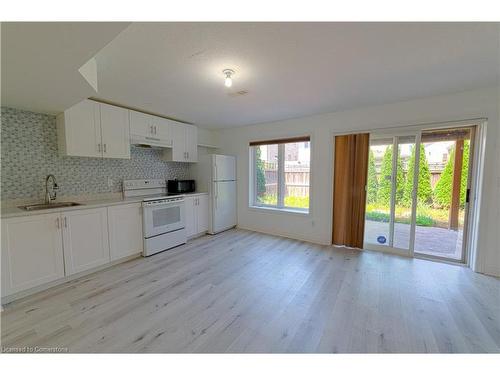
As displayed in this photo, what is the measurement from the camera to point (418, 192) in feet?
10.9

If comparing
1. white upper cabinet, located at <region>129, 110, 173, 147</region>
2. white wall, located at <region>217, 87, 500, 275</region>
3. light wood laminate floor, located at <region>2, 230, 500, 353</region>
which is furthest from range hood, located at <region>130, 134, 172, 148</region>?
light wood laminate floor, located at <region>2, 230, 500, 353</region>

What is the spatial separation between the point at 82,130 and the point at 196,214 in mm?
2174

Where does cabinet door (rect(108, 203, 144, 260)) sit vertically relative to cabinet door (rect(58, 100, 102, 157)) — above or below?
below

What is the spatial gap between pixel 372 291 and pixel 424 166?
2.54 meters

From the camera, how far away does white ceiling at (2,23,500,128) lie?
1.37 m

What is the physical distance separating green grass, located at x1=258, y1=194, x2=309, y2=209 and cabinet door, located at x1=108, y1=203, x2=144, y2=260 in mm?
2478

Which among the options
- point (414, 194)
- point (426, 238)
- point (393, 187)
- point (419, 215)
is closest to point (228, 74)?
point (393, 187)

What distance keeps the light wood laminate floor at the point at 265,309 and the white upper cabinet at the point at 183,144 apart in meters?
1.94

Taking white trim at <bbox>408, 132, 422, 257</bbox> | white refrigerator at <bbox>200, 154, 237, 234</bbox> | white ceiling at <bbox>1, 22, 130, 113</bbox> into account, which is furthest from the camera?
white refrigerator at <bbox>200, 154, 237, 234</bbox>

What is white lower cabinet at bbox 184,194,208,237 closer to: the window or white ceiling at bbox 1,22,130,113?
the window

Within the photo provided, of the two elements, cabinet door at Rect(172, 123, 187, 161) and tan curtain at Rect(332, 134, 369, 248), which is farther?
cabinet door at Rect(172, 123, 187, 161)

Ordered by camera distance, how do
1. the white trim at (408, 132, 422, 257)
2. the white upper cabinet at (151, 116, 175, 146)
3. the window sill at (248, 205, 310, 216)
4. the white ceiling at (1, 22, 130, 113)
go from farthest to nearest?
the window sill at (248, 205, 310, 216) → the white upper cabinet at (151, 116, 175, 146) → the white trim at (408, 132, 422, 257) → the white ceiling at (1, 22, 130, 113)

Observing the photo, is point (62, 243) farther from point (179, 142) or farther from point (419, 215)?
point (419, 215)

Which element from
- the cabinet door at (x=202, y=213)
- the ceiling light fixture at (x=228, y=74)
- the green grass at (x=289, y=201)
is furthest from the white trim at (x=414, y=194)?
the cabinet door at (x=202, y=213)
